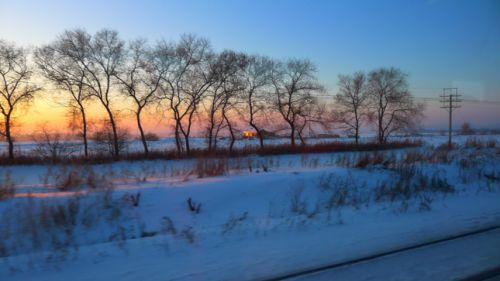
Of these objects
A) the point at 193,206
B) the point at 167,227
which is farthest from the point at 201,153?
the point at 167,227

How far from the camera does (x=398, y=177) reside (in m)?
14.6

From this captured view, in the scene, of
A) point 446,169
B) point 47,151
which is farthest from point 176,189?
point 47,151

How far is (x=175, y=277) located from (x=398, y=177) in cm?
1161

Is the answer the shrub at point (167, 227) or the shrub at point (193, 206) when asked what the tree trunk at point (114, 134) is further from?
the shrub at point (167, 227)

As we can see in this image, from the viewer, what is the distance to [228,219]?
966 centimetres

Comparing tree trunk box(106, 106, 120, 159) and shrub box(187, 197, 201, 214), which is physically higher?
tree trunk box(106, 106, 120, 159)

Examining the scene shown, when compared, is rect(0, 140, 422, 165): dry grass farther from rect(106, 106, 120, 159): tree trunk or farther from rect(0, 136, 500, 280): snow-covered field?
rect(0, 136, 500, 280): snow-covered field

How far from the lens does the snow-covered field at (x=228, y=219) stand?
5.80 metres

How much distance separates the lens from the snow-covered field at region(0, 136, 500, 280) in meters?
5.80

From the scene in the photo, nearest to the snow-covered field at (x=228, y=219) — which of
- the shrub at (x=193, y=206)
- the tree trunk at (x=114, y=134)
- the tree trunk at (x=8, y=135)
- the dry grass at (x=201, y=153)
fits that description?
the shrub at (x=193, y=206)

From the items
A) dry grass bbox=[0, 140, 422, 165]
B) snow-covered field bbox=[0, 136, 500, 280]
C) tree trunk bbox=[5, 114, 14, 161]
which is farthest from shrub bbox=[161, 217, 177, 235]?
tree trunk bbox=[5, 114, 14, 161]

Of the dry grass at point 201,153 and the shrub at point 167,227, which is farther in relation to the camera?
the dry grass at point 201,153

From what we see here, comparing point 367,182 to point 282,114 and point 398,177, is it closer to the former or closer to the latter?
point 398,177

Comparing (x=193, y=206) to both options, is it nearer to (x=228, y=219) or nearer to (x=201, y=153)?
(x=228, y=219)
